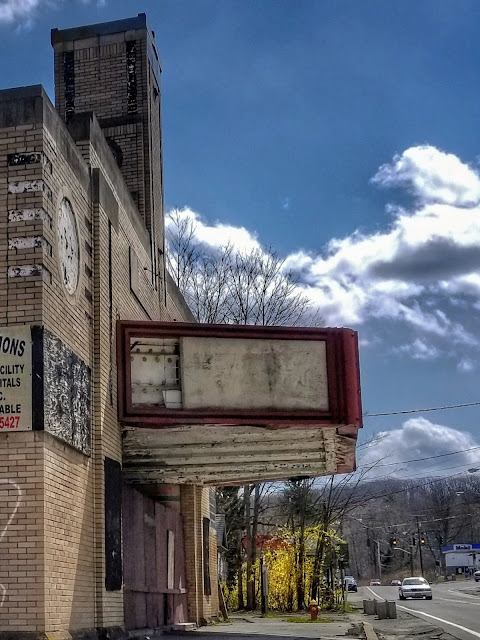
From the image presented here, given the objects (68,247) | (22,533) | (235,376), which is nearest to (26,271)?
(68,247)

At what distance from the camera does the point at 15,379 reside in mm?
10227

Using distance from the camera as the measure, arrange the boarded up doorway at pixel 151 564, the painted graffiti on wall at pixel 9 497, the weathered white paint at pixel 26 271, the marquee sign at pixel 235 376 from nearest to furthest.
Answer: the painted graffiti on wall at pixel 9 497
the weathered white paint at pixel 26 271
the marquee sign at pixel 235 376
the boarded up doorway at pixel 151 564

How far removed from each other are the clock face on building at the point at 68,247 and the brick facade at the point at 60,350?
121mm

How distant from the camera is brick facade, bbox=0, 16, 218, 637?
10.0m

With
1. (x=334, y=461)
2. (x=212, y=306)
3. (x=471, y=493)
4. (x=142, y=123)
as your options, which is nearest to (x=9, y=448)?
(x=334, y=461)

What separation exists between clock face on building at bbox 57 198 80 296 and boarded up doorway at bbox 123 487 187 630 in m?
4.86

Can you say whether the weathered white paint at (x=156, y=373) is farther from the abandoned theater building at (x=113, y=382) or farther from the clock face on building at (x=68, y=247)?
the clock face on building at (x=68, y=247)

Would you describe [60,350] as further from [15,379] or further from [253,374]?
[253,374]

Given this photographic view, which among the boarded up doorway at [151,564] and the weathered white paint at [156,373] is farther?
the boarded up doorway at [151,564]

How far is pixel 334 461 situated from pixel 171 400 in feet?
16.0

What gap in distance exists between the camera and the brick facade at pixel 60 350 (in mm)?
10008

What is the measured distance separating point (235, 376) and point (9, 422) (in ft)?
15.3

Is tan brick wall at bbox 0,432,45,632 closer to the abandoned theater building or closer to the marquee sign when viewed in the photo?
the abandoned theater building

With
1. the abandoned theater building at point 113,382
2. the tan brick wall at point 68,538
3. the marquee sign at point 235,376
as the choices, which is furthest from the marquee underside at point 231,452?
the tan brick wall at point 68,538
